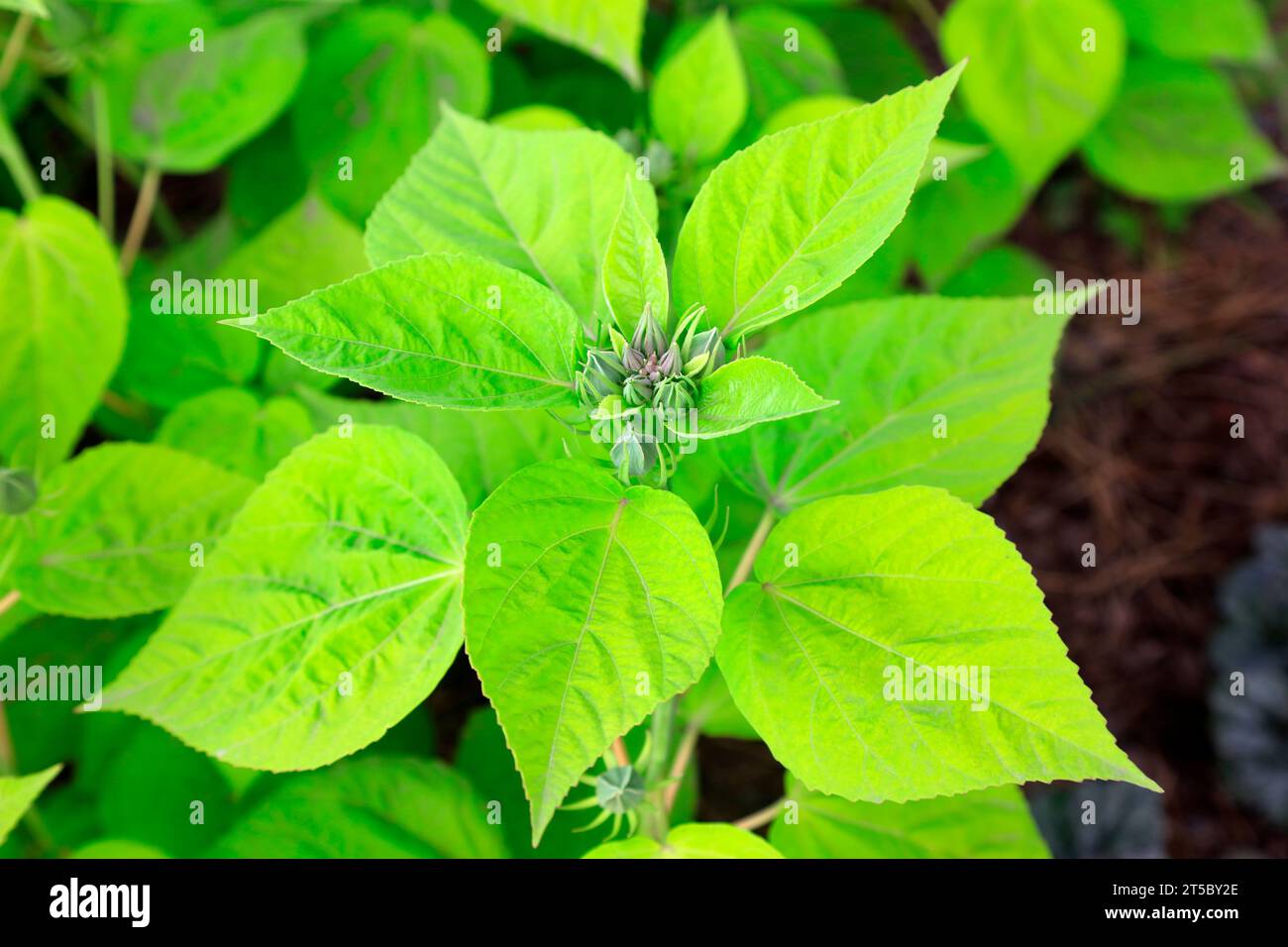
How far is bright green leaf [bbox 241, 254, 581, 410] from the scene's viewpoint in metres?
0.84

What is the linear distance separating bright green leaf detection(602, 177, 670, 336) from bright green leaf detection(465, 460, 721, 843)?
0.52 feet

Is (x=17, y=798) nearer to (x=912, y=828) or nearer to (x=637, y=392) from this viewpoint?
(x=637, y=392)

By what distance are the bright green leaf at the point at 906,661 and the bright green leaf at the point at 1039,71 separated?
108cm

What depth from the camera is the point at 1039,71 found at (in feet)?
5.81

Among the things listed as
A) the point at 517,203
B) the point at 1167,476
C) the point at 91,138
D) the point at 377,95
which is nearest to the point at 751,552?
the point at 517,203

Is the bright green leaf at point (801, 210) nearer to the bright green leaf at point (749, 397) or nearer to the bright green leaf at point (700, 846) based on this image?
the bright green leaf at point (749, 397)

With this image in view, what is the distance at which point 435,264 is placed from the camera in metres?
0.90

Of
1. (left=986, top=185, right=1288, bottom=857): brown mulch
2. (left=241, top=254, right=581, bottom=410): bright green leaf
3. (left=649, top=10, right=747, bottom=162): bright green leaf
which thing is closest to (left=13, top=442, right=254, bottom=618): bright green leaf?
(left=241, top=254, right=581, bottom=410): bright green leaf

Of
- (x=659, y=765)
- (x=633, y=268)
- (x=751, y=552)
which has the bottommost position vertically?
(x=659, y=765)

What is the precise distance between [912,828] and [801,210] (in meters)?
0.83

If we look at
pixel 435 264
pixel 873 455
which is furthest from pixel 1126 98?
pixel 435 264

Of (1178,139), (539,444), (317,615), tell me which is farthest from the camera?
(1178,139)
